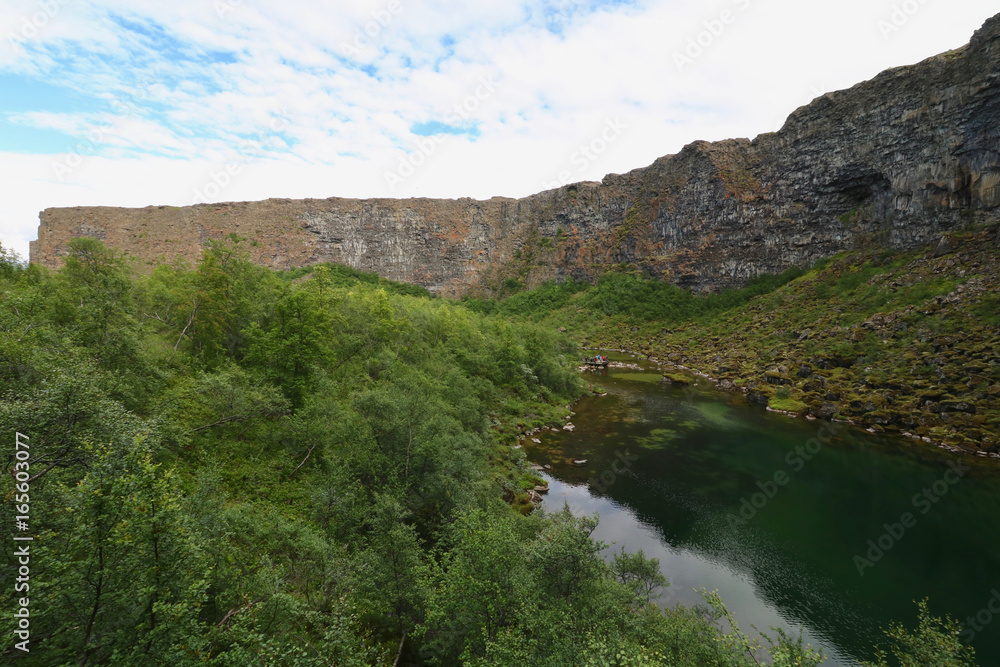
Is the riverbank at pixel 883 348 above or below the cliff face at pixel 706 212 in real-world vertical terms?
below

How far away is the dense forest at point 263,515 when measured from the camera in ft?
14.9

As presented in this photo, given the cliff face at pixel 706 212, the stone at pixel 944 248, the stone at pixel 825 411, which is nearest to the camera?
the stone at pixel 825 411

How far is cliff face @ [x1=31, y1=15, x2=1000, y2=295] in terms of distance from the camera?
4228cm

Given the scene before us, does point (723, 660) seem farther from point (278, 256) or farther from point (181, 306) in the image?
point (278, 256)

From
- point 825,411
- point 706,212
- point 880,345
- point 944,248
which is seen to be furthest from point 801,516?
point 706,212

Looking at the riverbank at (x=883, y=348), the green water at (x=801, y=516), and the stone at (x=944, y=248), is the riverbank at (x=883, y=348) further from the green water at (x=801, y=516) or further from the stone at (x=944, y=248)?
the green water at (x=801, y=516)

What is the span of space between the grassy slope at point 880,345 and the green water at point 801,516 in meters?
3.31

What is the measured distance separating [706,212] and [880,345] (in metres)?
47.3

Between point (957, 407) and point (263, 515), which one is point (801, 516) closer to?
point (957, 407)

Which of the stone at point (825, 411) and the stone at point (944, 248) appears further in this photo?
the stone at point (944, 248)

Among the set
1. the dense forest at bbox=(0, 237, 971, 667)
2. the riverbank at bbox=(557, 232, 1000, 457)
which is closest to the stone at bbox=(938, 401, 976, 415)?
the riverbank at bbox=(557, 232, 1000, 457)

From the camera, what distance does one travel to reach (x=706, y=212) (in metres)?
72.7

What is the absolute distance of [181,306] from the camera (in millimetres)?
15273

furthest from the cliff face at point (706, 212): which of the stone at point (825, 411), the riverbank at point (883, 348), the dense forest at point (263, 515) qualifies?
the dense forest at point (263, 515)
